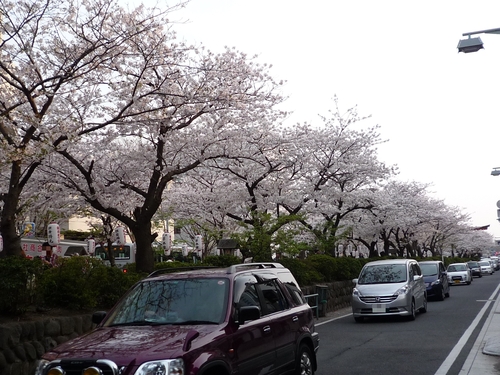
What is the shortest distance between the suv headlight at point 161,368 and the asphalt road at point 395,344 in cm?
469

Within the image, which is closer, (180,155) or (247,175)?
(180,155)

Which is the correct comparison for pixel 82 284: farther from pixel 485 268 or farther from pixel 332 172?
pixel 485 268

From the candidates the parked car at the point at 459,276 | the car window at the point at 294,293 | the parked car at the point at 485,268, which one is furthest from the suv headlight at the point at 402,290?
the parked car at the point at 485,268

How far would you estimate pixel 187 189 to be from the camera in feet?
99.7

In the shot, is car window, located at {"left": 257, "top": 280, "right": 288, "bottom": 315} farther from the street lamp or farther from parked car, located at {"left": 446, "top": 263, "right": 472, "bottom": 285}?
parked car, located at {"left": 446, "top": 263, "right": 472, "bottom": 285}

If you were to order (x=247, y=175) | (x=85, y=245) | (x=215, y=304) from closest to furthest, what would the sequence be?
(x=215, y=304)
(x=247, y=175)
(x=85, y=245)

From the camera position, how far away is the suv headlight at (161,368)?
17.4 feet

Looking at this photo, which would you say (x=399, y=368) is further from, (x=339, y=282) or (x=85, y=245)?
(x=85, y=245)

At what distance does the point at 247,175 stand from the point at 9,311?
572 inches

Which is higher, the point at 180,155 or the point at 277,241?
the point at 180,155

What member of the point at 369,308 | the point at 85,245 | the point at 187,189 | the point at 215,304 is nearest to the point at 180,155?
the point at 369,308

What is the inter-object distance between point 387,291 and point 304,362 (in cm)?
987

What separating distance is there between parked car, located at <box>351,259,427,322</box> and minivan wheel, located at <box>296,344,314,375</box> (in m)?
9.29

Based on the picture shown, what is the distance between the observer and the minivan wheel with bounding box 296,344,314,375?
309 inches
